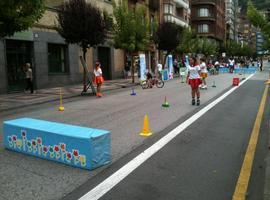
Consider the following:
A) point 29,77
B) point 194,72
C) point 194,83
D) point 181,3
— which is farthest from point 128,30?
point 181,3

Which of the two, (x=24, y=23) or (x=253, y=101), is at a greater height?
(x=24, y=23)

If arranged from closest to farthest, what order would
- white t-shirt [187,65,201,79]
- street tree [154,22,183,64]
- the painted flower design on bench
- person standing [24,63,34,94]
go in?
the painted flower design on bench < white t-shirt [187,65,201,79] < person standing [24,63,34,94] < street tree [154,22,183,64]

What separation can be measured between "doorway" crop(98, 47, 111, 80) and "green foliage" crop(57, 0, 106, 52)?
42.3 feet

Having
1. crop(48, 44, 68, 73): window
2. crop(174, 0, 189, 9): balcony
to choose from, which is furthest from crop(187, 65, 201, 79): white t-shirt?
crop(174, 0, 189, 9): balcony

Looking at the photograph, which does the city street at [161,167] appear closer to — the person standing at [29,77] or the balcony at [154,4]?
the person standing at [29,77]

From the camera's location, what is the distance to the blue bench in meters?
6.37

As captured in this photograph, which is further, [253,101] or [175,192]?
[253,101]

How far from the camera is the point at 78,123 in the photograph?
11320 mm

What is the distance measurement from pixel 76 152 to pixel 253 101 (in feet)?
39.3

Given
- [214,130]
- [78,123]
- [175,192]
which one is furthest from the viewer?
[78,123]

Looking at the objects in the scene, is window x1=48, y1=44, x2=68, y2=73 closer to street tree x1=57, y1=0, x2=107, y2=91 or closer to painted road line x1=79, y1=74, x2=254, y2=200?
street tree x1=57, y1=0, x2=107, y2=91

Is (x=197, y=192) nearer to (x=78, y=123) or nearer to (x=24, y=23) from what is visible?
(x=78, y=123)

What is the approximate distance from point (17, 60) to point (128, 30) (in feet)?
32.1

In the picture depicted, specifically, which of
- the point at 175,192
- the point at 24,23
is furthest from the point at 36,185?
the point at 24,23
